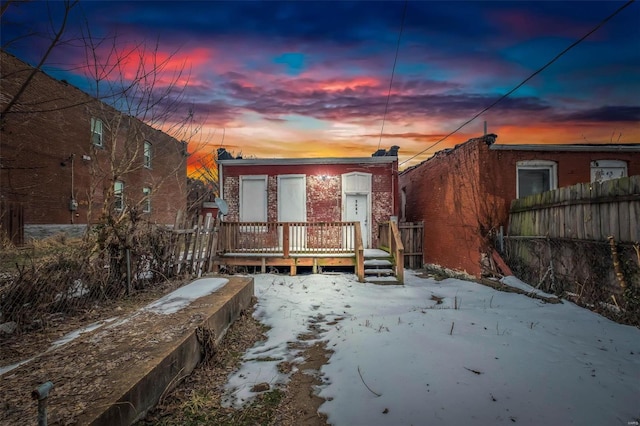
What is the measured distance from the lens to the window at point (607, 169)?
972 cm

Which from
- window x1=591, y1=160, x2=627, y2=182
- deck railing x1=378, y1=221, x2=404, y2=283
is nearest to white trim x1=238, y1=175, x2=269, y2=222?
deck railing x1=378, y1=221, x2=404, y2=283

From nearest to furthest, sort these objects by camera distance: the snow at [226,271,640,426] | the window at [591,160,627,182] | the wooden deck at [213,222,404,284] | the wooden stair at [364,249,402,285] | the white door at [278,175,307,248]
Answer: the snow at [226,271,640,426] → the wooden stair at [364,249,402,285] → the wooden deck at [213,222,404,284] → the window at [591,160,627,182] → the white door at [278,175,307,248]

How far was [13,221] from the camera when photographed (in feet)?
42.8

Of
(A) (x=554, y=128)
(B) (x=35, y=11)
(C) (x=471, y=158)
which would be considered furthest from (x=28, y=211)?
(A) (x=554, y=128)

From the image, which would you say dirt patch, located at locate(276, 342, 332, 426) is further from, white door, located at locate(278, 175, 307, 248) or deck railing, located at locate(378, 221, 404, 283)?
white door, located at locate(278, 175, 307, 248)

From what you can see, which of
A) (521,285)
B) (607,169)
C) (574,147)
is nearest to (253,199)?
(521,285)

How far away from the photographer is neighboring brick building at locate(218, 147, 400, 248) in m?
12.8

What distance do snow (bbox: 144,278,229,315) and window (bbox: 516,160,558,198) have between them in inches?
348

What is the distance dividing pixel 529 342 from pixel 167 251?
625 cm

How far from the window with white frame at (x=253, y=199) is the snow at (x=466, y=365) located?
756 cm

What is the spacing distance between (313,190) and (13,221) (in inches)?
499

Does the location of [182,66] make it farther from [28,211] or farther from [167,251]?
[28,211]

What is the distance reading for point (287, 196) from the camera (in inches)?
513

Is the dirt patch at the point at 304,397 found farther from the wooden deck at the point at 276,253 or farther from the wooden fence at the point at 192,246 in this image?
the wooden deck at the point at 276,253
